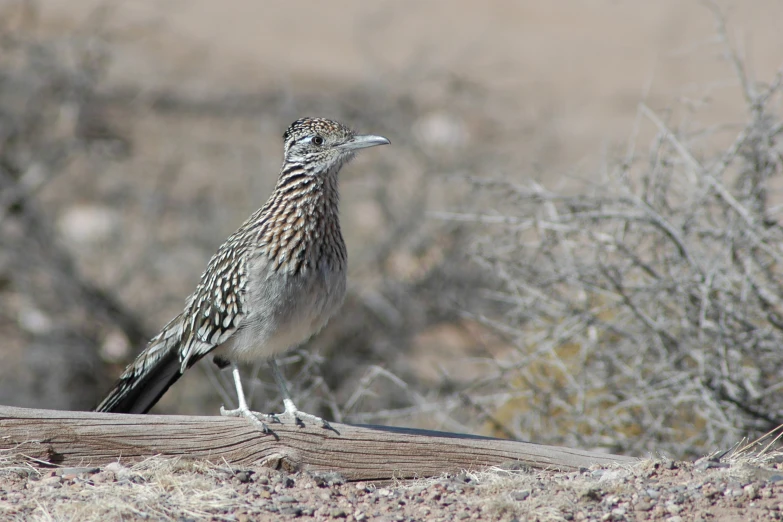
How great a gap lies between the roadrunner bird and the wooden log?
5.3 inches

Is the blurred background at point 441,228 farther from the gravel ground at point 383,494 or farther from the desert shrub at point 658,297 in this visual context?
the gravel ground at point 383,494

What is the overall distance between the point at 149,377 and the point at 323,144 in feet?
4.85

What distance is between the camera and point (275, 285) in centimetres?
458

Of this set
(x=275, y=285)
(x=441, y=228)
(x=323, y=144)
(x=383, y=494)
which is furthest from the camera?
(x=441, y=228)

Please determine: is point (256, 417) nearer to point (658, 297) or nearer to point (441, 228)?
point (658, 297)

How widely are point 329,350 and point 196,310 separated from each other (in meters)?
5.46

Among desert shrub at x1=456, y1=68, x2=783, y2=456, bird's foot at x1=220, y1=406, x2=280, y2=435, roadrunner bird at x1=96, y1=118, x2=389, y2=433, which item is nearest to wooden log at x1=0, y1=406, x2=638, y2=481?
bird's foot at x1=220, y1=406, x2=280, y2=435

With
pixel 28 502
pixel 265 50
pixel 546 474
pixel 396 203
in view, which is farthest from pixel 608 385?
pixel 265 50

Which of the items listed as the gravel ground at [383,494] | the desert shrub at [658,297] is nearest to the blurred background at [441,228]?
the desert shrub at [658,297]

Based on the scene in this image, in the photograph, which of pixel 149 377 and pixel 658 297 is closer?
pixel 149 377

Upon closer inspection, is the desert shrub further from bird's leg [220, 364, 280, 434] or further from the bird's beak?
bird's leg [220, 364, 280, 434]

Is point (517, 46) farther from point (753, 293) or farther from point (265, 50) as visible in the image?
point (753, 293)

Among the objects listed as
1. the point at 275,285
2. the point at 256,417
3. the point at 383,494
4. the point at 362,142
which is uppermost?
the point at 362,142

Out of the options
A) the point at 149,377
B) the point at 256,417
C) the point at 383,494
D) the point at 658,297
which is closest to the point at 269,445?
the point at 256,417
